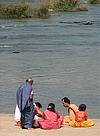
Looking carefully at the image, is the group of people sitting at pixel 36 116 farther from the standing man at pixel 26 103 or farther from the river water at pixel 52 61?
the river water at pixel 52 61

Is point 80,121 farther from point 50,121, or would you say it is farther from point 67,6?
point 67,6

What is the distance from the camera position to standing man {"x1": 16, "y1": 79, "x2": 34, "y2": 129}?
12.1 m

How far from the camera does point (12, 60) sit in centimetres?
2841

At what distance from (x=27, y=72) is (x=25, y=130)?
1185 cm

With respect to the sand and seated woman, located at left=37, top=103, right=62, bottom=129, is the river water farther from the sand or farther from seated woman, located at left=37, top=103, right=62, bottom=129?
the sand

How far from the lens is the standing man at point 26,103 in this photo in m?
12.1

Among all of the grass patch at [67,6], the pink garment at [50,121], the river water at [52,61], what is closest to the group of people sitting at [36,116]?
the pink garment at [50,121]

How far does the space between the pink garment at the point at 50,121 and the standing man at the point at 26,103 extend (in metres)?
0.28

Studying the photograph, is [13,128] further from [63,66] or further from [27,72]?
[63,66]

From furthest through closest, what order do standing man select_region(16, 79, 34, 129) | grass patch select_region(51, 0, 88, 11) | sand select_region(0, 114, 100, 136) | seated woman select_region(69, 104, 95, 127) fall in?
grass patch select_region(51, 0, 88, 11) → seated woman select_region(69, 104, 95, 127) → standing man select_region(16, 79, 34, 129) → sand select_region(0, 114, 100, 136)

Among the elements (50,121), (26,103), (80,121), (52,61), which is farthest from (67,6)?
(26,103)

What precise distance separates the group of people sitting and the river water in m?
2.03

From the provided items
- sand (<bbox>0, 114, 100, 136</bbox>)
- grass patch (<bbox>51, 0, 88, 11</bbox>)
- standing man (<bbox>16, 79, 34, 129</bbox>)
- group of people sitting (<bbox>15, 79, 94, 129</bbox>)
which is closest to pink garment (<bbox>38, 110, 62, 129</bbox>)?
group of people sitting (<bbox>15, 79, 94, 129</bbox>)

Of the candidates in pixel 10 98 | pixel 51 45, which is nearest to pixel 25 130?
pixel 10 98
